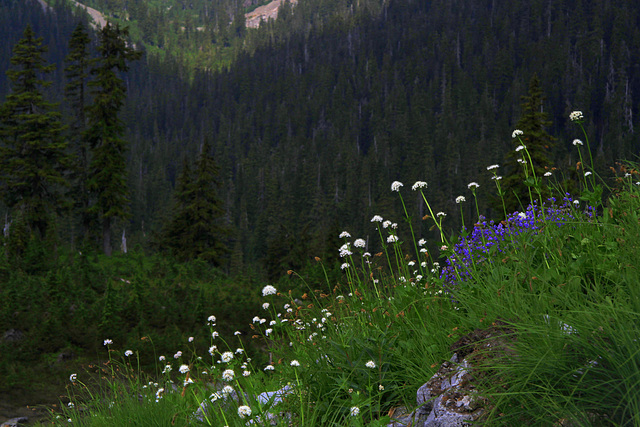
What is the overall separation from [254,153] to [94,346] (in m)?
135

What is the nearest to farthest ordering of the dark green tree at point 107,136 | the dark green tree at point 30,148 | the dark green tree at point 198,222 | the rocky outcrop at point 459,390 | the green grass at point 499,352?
the green grass at point 499,352 < the rocky outcrop at point 459,390 < the dark green tree at point 30,148 < the dark green tree at point 107,136 < the dark green tree at point 198,222

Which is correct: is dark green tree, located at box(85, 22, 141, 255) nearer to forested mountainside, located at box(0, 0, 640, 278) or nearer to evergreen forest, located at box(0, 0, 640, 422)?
evergreen forest, located at box(0, 0, 640, 422)

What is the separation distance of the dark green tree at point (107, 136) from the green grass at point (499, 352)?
93.8ft

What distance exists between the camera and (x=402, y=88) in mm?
165375

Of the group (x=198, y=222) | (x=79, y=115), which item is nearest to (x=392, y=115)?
(x=198, y=222)

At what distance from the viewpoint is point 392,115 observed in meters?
157

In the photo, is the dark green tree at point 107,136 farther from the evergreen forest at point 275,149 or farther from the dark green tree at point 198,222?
the dark green tree at point 198,222

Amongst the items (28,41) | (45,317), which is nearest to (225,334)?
(45,317)

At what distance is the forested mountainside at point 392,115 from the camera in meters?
114

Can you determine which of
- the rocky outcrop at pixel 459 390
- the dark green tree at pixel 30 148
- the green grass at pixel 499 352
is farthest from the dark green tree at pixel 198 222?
the rocky outcrop at pixel 459 390

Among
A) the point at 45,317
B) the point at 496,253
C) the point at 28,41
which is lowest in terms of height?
the point at 45,317

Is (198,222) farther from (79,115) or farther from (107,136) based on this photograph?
(79,115)

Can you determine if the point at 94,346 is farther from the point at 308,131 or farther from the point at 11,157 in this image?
the point at 308,131

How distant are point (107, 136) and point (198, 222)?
28.4ft
